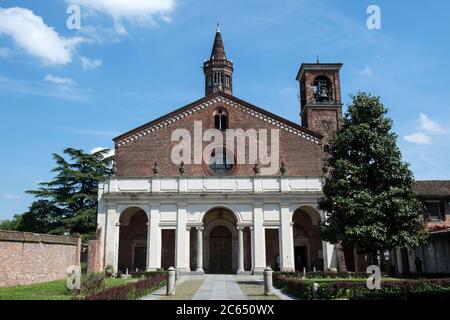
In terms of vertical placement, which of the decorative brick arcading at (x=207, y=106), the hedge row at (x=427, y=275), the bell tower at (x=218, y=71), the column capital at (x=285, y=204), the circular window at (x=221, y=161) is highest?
the bell tower at (x=218, y=71)

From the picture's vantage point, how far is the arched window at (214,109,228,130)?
36.4 metres

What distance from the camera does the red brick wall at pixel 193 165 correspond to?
3475 centimetres

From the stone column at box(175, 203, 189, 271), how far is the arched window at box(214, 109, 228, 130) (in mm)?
8483

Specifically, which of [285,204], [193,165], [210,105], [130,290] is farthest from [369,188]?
[210,105]

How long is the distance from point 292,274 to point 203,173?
11.4 meters

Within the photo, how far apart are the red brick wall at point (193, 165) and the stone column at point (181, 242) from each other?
13.8 ft

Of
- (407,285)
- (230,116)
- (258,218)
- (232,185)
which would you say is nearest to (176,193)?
(232,185)

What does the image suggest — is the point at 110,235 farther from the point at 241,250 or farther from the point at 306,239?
the point at 306,239

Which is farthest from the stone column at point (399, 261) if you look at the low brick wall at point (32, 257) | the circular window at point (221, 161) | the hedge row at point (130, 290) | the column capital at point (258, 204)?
the low brick wall at point (32, 257)

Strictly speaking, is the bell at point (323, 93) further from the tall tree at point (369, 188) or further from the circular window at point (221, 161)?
the tall tree at point (369, 188)

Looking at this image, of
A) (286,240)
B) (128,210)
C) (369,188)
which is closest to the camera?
(369,188)

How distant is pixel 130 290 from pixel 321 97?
2846 cm

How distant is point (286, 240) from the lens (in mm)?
30828

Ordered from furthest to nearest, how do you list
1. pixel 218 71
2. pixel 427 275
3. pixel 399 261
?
1. pixel 218 71
2. pixel 399 261
3. pixel 427 275
